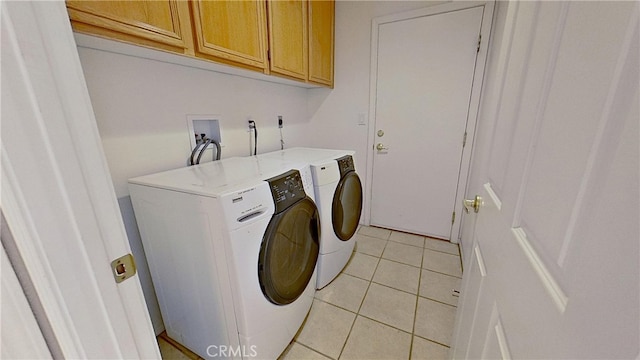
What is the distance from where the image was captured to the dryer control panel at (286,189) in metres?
0.99

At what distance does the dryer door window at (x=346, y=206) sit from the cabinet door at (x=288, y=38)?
0.82 m

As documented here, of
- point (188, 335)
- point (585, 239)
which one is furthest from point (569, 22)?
point (188, 335)

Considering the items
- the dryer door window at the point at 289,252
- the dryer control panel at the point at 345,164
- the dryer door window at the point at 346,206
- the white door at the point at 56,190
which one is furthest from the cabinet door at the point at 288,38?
the white door at the point at 56,190

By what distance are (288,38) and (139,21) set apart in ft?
2.99

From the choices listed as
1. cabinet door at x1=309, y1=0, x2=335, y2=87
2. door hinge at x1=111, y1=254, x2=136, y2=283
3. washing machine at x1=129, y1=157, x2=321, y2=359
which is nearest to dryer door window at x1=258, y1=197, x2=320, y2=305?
washing machine at x1=129, y1=157, x2=321, y2=359

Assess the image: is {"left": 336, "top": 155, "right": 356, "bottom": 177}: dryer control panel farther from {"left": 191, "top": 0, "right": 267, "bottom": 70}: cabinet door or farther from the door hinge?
the door hinge

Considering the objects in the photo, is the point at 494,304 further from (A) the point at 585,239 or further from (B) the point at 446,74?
(B) the point at 446,74

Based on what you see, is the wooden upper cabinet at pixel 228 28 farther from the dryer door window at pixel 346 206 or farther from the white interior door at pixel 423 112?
the dryer door window at pixel 346 206

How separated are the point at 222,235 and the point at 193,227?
15cm

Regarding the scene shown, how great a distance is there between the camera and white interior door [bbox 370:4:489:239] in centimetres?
184

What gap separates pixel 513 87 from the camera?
60cm

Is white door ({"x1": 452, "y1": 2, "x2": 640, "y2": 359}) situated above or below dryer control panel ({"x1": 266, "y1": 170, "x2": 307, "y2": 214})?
above

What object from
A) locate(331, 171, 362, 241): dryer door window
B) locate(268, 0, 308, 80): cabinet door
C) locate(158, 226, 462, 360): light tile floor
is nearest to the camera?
locate(158, 226, 462, 360): light tile floor

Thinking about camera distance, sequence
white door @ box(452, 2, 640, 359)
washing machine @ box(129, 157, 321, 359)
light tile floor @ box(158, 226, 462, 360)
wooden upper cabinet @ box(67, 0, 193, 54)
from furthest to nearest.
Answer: light tile floor @ box(158, 226, 462, 360) → washing machine @ box(129, 157, 321, 359) → wooden upper cabinet @ box(67, 0, 193, 54) → white door @ box(452, 2, 640, 359)
